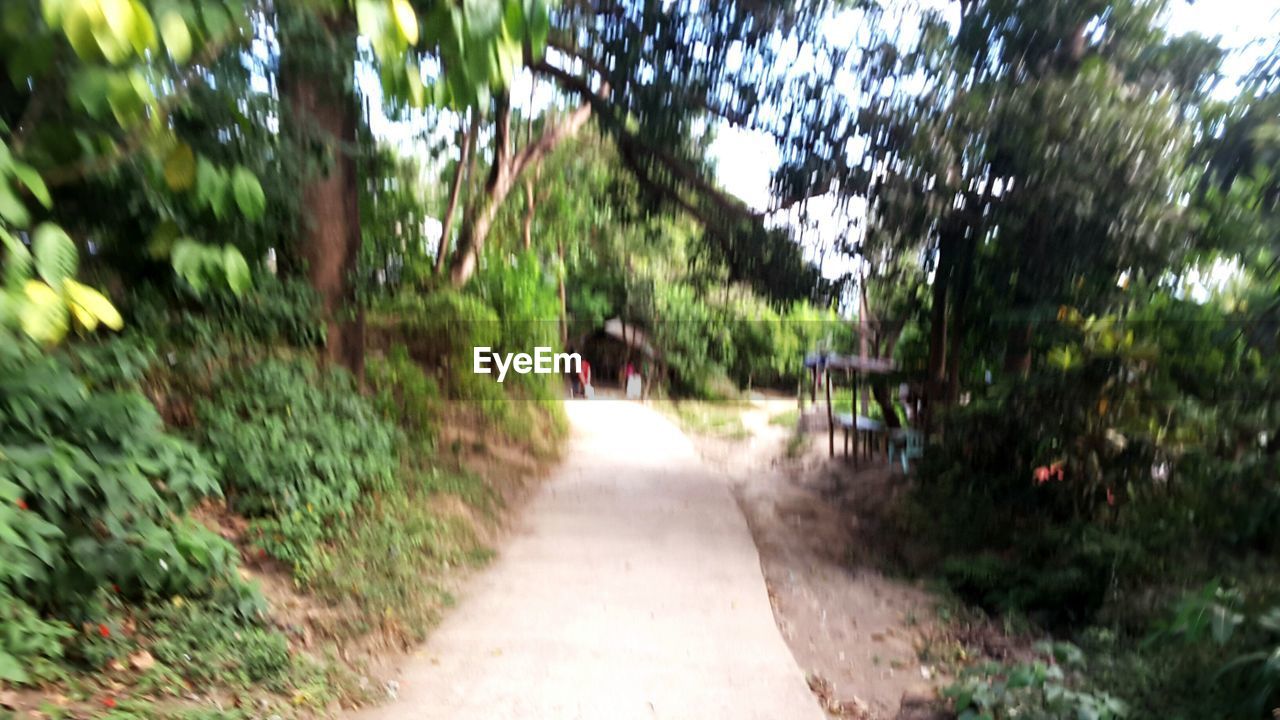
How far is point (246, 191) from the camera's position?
3.14 m

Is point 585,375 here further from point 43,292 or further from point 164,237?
point 43,292

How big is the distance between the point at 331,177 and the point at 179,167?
3458 mm

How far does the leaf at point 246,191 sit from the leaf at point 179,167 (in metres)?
0.16

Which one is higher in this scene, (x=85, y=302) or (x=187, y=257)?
(x=187, y=257)

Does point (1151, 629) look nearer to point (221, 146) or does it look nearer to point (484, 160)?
point (221, 146)

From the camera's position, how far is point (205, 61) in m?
3.52

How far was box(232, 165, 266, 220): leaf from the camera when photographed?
10.1ft

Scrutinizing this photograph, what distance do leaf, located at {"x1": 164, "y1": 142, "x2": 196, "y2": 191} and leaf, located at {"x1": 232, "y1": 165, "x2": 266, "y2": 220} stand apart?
0.52 ft

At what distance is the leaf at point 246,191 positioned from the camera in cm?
309

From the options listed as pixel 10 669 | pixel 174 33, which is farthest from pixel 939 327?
pixel 10 669

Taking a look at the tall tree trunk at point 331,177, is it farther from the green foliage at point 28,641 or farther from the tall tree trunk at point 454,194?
the tall tree trunk at point 454,194

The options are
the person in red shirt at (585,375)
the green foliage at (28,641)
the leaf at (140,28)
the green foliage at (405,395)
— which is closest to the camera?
the leaf at (140,28)

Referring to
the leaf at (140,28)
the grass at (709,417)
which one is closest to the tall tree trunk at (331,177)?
the leaf at (140,28)

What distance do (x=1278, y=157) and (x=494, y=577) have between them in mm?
6473
